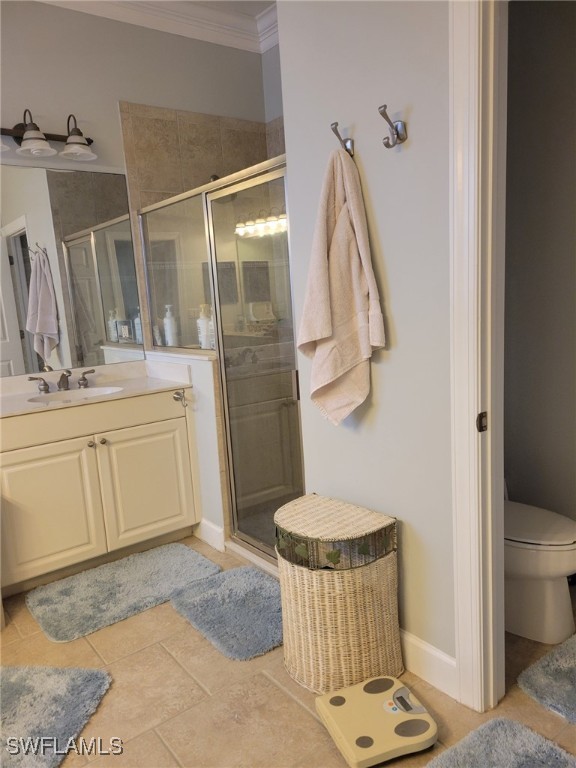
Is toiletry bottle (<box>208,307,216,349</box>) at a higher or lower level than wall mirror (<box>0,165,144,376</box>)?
lower

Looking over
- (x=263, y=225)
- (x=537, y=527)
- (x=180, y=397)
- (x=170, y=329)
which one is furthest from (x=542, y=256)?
(x=170, y=329)

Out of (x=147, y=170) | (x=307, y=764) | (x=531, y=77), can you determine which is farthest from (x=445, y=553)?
(x=147, y=170)

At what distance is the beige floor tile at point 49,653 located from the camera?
203 cm

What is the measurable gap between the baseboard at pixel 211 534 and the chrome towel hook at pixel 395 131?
196 cm

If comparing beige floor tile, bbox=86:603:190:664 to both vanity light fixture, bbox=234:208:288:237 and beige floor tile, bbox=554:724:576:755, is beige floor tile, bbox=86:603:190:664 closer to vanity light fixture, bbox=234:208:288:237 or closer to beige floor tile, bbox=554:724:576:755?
beige floor tile, bbox=554:724:576:755

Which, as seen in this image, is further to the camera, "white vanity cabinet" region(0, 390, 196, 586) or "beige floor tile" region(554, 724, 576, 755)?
"white vanity cabinet" region(0, 390, 196, 586)

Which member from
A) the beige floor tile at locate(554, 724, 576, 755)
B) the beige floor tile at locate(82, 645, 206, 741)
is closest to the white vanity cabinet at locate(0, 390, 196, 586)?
the beige floor tile at locate(82, 645, 206, 741)

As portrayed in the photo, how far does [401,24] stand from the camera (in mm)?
1539

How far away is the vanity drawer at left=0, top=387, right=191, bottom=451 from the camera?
238 cm

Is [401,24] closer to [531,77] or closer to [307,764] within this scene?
[531,77]

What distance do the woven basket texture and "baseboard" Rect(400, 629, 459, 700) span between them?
51 millimetres

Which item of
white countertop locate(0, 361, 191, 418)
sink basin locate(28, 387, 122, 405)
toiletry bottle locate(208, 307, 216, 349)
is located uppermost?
toiletry bottle locate(208, 307, 216, 349)

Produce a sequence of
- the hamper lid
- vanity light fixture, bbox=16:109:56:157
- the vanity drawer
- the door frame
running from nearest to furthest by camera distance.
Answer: the door frame → the hamper lid → the vanity drawer → vanity light fixture, bbox=16:109:56:157

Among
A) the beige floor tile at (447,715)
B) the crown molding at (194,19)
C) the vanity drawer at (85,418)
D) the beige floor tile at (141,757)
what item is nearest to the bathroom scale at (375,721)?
the beige floor tile at (447,715)
